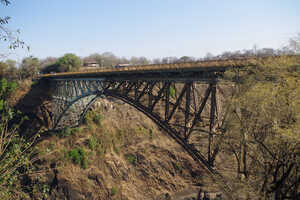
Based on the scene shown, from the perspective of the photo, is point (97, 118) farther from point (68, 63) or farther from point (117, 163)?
point (68, 63)

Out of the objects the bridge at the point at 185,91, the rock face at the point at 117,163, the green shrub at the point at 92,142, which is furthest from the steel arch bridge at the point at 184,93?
the rock face at the point at 117,163

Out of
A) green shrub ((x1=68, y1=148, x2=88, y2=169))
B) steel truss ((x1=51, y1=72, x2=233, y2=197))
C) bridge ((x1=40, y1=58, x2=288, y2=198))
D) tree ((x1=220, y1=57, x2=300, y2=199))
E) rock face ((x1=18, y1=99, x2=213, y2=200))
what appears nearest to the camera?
tree ((x1=220, y1=57, x2=300, y2=199))

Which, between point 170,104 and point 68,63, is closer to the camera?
point 170,104

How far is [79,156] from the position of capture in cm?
2981

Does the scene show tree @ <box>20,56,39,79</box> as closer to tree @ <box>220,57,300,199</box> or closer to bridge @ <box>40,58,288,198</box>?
bridge @ <box>40,58,288,198</box>

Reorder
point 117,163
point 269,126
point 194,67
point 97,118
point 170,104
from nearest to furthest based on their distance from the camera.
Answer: point 269,126, point 194,67, point 170,104, point 117,163, point 97,118

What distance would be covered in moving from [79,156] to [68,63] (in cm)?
2698

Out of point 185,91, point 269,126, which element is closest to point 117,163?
point 185,91

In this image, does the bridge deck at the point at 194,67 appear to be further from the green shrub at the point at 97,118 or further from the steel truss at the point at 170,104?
the green shrub at the point at 97,118

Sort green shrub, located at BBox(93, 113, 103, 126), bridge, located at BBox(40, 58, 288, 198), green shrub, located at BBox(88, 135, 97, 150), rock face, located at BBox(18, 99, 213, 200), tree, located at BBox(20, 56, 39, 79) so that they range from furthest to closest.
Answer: green shrub, located at BBox(93, 113, 103, 126), tree, located at BBox(20, 56, 39, 79), green shrub, located at BBox(88, 135, 97, 150), rock face, located at BBox(18, 99, 213, 200), bridge, located at BBox(40, 58, 288, 198)

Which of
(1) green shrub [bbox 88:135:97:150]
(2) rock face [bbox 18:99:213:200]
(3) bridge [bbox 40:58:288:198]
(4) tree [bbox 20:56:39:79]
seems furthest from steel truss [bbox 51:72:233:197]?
(4) tree [bbox 20:56:39:79]

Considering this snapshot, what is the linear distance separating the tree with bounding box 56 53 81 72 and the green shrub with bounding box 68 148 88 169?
24.2 metres

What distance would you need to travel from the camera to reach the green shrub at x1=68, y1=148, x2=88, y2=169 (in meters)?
29.2

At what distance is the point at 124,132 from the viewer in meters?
36.1
